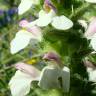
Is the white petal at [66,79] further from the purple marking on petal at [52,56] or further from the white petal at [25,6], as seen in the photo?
the white petal at [25,6]

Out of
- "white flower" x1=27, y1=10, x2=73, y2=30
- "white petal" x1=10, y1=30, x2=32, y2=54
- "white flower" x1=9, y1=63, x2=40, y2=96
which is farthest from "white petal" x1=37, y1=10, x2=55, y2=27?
"white flower" x1=9, y1=63, x2=40, y2=96

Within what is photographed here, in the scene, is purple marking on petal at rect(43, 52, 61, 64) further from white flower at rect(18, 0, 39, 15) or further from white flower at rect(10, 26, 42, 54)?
white flower at rect(18, 0, 39, 15)

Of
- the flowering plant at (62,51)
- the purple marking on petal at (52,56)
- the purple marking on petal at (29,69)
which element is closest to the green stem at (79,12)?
the flowering plant at (62,51)

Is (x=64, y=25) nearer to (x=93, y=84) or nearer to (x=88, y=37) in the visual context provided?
(x=88, y=37)

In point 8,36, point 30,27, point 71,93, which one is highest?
point 30,27

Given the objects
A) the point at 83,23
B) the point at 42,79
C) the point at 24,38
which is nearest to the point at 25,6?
the point at 24,38

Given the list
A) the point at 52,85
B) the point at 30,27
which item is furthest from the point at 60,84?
the point at 30,27

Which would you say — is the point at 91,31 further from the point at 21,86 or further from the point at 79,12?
the point at 21,86
